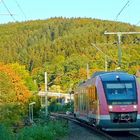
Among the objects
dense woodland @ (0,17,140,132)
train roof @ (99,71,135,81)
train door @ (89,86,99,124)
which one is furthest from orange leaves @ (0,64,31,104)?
train roof @ (99,71,135,81)

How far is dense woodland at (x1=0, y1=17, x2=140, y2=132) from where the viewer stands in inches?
2753

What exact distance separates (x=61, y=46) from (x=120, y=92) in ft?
351

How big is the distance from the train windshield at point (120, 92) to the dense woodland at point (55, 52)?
3473 cm

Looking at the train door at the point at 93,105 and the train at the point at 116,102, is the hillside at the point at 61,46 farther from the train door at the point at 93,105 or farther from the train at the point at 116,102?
the train at the point at 116,102

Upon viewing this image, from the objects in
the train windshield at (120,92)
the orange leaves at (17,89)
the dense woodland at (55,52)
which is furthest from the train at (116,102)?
the orange leaves at (17,89)

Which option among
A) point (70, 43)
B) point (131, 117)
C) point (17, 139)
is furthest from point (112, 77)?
point (70, 43)

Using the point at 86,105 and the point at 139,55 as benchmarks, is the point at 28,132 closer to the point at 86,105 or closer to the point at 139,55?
the point at 86,105

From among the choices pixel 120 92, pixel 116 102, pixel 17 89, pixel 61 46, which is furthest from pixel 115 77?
pixel 61 46

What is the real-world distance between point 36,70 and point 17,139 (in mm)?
95430

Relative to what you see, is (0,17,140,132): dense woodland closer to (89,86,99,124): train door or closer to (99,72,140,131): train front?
(89,86,99,124): train door

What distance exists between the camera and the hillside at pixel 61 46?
93594mm

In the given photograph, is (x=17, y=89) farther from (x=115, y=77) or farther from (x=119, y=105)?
(x=119, y=105)

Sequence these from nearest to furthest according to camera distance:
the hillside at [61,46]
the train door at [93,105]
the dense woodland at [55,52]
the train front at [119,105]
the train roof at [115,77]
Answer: the train front at [119,105] → the train door at [93,105] → the train roof at [115,77] → the dense woodland at [55,52] → the hillside at [61,46]

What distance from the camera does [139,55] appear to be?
6731 centimetres
